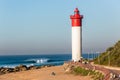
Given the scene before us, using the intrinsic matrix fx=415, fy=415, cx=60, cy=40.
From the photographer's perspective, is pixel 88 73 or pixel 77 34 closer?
pixel 88 73

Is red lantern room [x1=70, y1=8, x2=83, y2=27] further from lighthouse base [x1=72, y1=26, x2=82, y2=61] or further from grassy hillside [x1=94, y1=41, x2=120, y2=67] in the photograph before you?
grassy hillside [x1=94, y1=41, x2=120, y2=67]

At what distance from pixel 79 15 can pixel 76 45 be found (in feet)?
9.45

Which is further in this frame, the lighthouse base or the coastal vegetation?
the lighthouse base

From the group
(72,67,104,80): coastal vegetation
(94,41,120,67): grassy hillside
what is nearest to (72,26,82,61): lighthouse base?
(94,41,120,67): grassy hillside

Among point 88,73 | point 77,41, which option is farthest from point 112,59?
point 77,41

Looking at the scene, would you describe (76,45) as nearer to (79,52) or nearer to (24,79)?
(79,52)

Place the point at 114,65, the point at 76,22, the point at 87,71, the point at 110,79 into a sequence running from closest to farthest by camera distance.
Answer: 1. the point at 110,79
2. the point at 87,71
3. the point at 114,65
4. the point at 76,22

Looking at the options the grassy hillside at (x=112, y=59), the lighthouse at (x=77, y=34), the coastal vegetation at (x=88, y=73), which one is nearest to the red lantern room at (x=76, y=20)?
the lighthouse at (x=77, y=34)

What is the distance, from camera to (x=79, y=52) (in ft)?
130

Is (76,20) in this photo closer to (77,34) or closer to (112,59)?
(77,34)

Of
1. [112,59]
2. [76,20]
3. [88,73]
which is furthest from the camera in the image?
[76,20]

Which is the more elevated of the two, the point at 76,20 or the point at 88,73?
the point at 76,20

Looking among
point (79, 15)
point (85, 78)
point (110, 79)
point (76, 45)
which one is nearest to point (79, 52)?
point (76, 45)

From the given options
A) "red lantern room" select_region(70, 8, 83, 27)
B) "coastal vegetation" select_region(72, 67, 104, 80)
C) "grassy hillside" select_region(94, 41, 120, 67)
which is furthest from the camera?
"red lantern room" select_region(70, 8, 83, 27)
